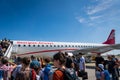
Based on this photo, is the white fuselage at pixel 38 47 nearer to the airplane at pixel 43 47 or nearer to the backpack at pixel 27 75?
the airplane at pixel 43 47

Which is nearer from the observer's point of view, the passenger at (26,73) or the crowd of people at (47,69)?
the crowd of people at (47,69)

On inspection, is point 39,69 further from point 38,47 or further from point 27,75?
point 38,47

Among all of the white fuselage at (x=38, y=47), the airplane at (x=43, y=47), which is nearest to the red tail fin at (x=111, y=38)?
the airplane at (x=43, y=47)

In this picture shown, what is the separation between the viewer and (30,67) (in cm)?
521

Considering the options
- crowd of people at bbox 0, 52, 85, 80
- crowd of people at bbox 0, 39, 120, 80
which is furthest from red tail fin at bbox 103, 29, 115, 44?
crowd of people at bbox 0, 52, 85, 80

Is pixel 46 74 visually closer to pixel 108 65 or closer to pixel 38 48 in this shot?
pixel 108 65

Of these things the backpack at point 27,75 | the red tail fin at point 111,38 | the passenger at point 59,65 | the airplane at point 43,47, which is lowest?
the backpack at point 27,75

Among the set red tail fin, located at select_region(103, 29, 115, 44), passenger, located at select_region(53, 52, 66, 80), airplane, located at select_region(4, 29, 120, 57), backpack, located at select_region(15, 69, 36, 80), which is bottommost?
backpack, located at select_region(15, 69, 36, 80)

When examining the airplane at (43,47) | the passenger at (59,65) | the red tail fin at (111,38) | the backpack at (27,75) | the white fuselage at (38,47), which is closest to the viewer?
the passenger at (59,65)

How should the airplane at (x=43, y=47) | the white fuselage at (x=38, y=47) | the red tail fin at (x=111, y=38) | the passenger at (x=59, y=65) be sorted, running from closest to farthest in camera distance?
the passenger at (x=59, y=65) < the airplane at (x=43, y=47) < the white fuselage at (x=38, y=47) < the red tail fin at (x=111, y=38)

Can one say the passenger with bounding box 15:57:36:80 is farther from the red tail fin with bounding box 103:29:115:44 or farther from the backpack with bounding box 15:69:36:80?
the red tail fin with bounding box 103:29:115:44

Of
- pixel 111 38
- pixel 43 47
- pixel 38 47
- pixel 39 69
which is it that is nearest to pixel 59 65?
pixel 39 69

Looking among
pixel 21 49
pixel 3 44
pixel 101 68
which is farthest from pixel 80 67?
pixel 21 49

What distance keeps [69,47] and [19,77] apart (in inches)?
1138
